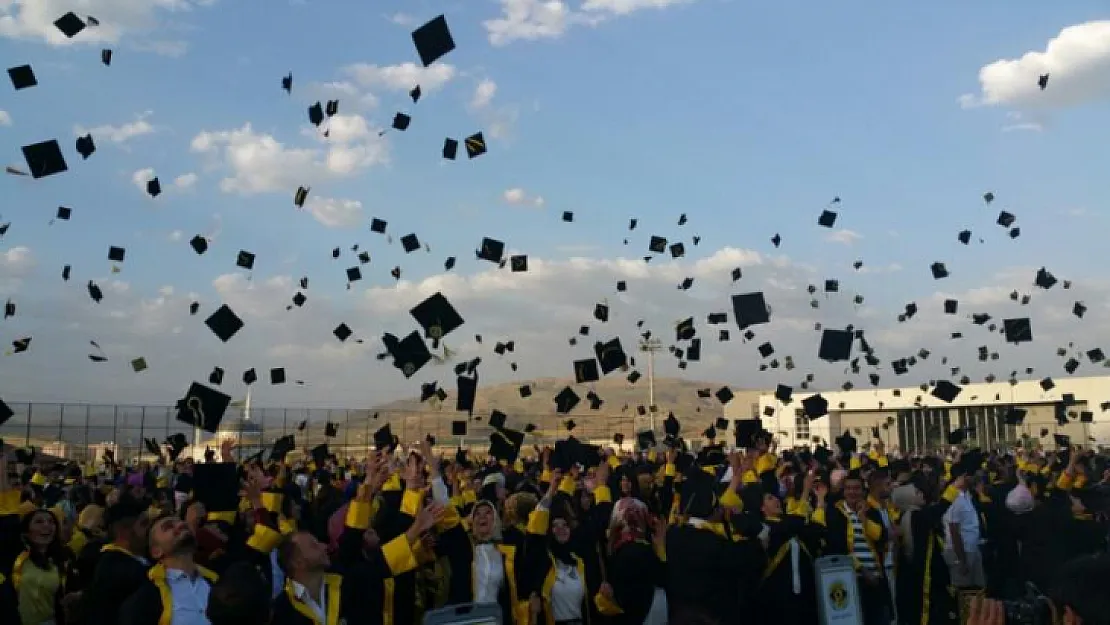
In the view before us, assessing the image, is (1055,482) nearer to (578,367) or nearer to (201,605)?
(578,367)

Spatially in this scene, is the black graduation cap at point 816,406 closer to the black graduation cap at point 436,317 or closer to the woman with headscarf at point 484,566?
the black graduation cap at point 436,317

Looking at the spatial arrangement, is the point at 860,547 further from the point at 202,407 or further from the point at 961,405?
the point at 961,405

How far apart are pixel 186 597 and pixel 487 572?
6.72 ft

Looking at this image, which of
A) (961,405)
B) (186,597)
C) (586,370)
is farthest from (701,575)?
(961,405)

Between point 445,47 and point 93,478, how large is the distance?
28.8 ft

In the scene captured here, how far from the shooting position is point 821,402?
15.9m

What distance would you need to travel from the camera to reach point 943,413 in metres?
50.7

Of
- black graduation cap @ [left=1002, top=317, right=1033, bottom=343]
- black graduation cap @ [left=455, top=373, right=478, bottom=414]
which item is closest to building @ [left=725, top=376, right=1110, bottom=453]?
black graduation cap @ [left=1002, top=317, right=1033, bottom=343]

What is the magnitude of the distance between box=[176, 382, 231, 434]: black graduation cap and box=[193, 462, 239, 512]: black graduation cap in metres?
3.43

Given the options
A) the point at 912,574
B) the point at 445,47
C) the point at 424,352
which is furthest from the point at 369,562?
the point at 445,47

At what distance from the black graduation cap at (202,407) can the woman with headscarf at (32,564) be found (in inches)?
148

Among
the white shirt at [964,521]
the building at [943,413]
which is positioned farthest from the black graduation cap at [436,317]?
the building at [943,413]

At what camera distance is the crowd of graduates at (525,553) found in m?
4.21

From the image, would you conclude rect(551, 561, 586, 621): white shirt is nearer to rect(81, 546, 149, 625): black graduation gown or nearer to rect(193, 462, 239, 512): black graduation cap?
rect(193, 462, 239, 512): black graduation cap
